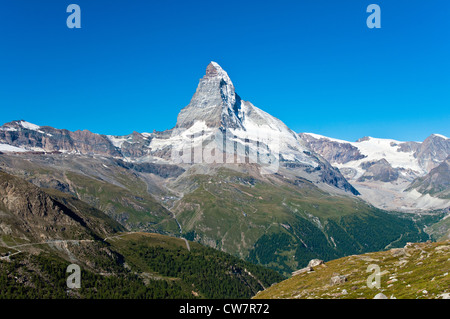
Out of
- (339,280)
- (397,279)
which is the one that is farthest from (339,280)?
(397,279)

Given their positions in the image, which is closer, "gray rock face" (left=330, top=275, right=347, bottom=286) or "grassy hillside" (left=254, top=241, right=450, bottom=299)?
"grassy hillside" (left=254, top=241, right=450, bottom=299)

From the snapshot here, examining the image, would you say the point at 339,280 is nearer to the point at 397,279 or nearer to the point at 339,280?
the point at 339,280

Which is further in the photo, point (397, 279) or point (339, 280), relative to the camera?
point (339, 280)

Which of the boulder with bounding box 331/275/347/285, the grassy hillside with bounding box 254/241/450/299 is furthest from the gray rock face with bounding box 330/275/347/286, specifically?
the grassy hillside with bounding box 254/241/450/299

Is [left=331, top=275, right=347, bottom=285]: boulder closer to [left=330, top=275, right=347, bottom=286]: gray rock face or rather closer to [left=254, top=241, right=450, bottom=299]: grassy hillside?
[left=330, top=275, right=347, bottom=286]: gray rock face

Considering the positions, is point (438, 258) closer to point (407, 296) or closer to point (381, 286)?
point (381, 286)

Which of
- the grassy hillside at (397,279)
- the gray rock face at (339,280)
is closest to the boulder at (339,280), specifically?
the gray rock face at (339,280)

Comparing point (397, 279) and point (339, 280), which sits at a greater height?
point (397, 279)

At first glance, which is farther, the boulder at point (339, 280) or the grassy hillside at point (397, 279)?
the boulder at point (339, 280)

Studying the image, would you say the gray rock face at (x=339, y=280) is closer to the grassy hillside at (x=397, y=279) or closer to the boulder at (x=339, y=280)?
the boulder at (x=339, y=280)

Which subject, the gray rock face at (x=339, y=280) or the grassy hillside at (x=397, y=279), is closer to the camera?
the grassy hillside at (x=397, y=279)
